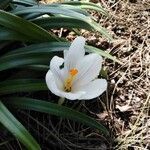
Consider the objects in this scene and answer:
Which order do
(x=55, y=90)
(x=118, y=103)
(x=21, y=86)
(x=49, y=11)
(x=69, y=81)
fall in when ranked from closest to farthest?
(x=55, y=90) → (x=69, y=81) → (x=21, y=86) → (x=49, y=11) → (x=118, y=103)

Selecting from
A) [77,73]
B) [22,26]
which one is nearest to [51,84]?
[77,73]

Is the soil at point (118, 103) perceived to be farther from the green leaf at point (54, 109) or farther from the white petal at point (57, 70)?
the white petal at point (57, 70)

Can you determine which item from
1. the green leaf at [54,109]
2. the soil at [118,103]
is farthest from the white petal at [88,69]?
the soil at [118,103]

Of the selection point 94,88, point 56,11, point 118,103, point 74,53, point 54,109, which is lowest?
point 118,103

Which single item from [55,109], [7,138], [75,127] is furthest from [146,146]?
[7,138]

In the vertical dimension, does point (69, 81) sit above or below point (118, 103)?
above

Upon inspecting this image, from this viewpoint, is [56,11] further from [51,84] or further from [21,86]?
[51,84]

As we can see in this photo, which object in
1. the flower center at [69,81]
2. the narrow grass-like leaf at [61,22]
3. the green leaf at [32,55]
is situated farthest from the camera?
the narrow grass-like leaf at [61,22]
